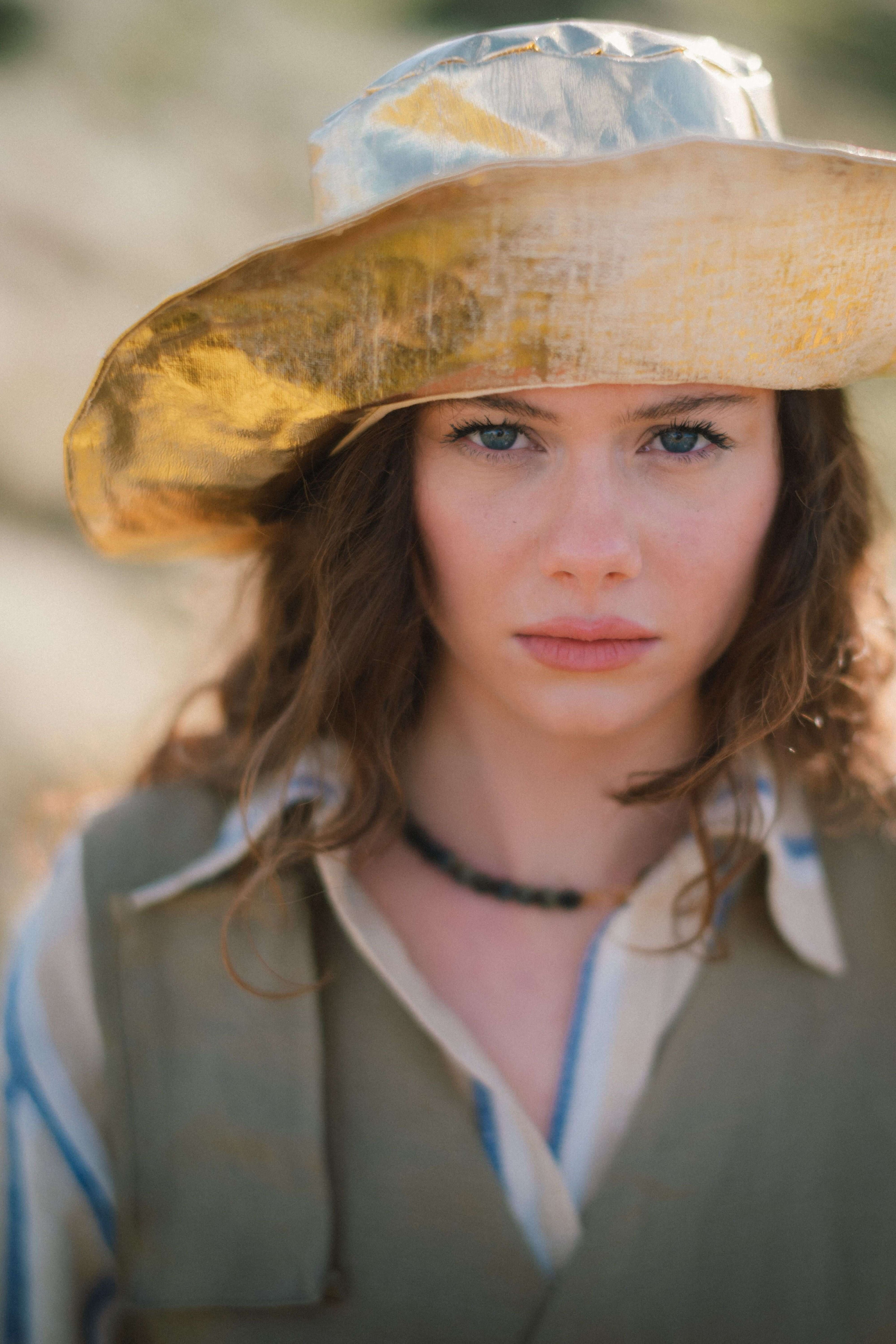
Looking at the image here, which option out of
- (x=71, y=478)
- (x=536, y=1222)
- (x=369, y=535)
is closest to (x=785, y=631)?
(x=369, y=535)

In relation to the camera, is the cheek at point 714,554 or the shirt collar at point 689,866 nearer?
the cheek at point 714,554

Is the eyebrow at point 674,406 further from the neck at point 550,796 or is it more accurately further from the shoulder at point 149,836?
the shoulder at point 149,836

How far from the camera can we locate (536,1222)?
117 cm

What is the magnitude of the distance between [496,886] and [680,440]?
61 cm

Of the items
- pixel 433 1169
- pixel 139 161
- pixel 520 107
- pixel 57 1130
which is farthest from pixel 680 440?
pixel 139 161

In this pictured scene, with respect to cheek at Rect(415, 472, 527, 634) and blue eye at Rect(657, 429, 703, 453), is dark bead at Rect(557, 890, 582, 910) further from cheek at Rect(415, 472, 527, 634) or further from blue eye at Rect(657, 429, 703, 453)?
blue eye at Rect(657, 429, 703, 453)

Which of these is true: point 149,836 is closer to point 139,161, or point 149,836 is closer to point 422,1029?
point 422,1029

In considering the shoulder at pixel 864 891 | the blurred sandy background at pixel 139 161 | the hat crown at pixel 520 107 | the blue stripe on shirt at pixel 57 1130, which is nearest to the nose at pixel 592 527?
the hat crown at pixel 520 107

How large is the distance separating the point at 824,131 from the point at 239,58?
2.03 m

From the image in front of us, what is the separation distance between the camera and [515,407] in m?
1.05

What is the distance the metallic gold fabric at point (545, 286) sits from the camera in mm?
906

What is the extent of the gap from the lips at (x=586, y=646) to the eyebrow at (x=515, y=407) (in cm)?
21

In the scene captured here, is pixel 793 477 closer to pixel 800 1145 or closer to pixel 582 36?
pixel 582 36

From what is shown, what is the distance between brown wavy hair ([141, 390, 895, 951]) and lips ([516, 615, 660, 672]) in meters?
0.18
